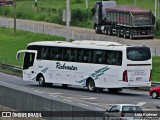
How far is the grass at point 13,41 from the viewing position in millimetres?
70688

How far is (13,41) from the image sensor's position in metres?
82.0

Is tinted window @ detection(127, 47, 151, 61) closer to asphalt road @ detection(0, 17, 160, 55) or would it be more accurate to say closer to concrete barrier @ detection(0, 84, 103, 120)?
concrete barrier @ detection(0, 84, 103, 120)

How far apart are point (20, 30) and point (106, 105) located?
51.6m

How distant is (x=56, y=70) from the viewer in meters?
49.9

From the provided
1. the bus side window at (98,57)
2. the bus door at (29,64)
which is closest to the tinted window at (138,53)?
the bus side window at (98,57)

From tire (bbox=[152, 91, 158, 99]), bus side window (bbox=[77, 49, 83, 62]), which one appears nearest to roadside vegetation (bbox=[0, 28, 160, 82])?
bus side window (bbox=[77, 49, 83, 62])

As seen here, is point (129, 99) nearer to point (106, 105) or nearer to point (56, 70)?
point (106, 105)

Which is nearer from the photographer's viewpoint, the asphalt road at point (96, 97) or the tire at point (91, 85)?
the asphalt road at point (96, 97)

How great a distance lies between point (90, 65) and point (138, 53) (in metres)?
3.41

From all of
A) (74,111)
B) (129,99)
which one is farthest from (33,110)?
(129,99)

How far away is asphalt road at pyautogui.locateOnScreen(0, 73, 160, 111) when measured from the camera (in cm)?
4097

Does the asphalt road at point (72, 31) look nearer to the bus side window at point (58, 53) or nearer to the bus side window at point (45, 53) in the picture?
the bus side window at point (45, 53)

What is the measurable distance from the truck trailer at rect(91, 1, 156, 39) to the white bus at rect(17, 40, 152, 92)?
2878 centimetres

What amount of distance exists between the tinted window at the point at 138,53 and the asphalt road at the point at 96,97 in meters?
2.39
